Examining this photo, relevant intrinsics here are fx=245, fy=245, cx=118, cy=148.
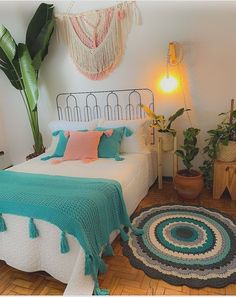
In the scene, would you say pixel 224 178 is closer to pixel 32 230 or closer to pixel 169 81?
pixel 169 81

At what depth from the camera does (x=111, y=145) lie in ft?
8.68

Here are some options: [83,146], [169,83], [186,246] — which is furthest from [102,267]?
[169,83]

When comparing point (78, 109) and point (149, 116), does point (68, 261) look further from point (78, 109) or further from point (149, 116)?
point (78, 109)

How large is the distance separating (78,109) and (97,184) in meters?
1.77

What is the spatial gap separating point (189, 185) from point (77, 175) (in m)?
1.18

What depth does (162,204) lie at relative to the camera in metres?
2.59

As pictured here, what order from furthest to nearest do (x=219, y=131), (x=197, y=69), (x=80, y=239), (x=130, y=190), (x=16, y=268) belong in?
1. (x=197, y=69)
2. (x=219, y=131)
3. (x=130, y=190)
4. (x=16, y=268)
5. (x=80, y=239)

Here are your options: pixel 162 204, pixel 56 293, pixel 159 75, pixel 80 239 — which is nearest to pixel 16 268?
pixel 56 293

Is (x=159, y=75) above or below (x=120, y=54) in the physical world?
below

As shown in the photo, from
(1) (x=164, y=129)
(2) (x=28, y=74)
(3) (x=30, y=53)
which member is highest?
(3) (x=30, y=53)

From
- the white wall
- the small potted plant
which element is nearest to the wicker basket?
the small potted plant

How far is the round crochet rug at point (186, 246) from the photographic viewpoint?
1.65m

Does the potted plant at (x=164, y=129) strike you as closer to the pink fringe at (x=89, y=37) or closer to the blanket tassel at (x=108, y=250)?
the pink fringe at (x=89, y=37)

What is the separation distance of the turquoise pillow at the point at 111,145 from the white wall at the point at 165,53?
2.28ft
